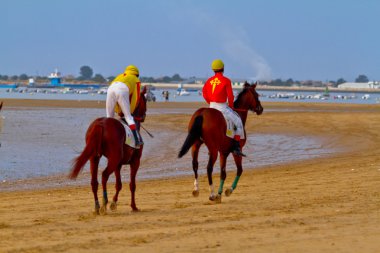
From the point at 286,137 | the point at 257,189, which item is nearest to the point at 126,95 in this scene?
the point at 257,189

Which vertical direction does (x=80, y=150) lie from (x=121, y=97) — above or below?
below

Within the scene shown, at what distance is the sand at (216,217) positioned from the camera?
31.9 ft

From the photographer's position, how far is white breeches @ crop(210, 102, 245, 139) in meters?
Answer: 15.0

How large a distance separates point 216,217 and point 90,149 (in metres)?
2.00

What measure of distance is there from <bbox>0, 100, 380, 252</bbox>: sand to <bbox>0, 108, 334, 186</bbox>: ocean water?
8.13 ft

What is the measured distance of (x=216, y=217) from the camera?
12164 millimetres

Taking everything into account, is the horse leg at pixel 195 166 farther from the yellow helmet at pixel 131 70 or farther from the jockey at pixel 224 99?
the yellow helmet at pixel 131 70

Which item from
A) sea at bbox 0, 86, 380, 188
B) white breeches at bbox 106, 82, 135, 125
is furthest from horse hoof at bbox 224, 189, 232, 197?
sea at bbox 0, 86, 380, 188

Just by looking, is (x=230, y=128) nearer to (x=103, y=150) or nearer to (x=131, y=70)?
(x=131, y=70)

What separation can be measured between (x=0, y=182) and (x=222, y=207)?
22.1 ft

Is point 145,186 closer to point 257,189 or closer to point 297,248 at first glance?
point 257,189

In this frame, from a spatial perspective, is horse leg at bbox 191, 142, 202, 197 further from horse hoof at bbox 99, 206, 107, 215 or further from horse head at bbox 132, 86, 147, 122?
horse hoof at bbox 99, 206, 107, 215

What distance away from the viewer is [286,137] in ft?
108

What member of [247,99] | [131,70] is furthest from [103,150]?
[247,99]
